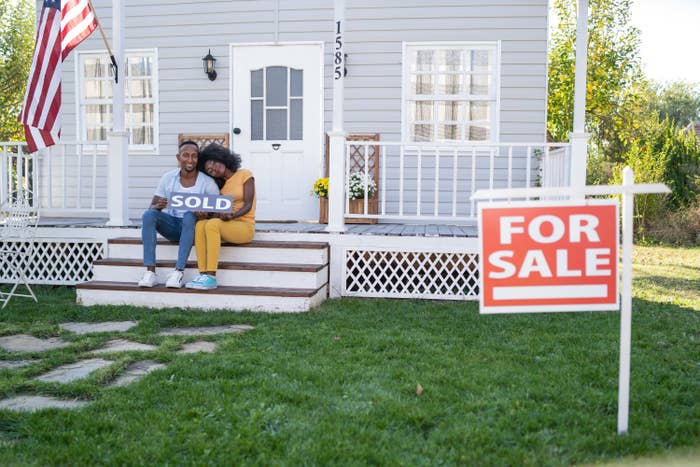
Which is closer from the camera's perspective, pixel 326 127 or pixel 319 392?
pixel 319 392

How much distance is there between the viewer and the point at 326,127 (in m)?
7.31

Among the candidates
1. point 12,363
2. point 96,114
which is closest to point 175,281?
point 12,363

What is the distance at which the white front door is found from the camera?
7328mm

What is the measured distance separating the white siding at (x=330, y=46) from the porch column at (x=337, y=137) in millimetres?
1822

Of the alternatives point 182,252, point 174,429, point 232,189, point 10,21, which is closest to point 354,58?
point 232,189

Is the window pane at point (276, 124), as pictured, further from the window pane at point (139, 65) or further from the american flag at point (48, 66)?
the american flag at point (48, 66)

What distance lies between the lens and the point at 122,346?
382 cm

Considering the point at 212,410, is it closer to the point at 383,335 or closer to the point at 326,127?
the point at 383,335

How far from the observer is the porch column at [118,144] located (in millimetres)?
5785

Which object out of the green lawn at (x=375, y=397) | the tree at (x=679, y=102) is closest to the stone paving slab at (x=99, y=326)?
the green lawn at (x=375, y=397)

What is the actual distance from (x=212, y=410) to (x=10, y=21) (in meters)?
15.7

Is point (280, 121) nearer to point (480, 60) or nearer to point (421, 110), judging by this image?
point (421, 110)

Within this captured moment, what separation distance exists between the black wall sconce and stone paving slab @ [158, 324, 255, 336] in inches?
159

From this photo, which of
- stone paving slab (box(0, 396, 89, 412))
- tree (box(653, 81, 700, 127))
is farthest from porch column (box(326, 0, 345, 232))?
tree (box(653, 81, 700, 127))
